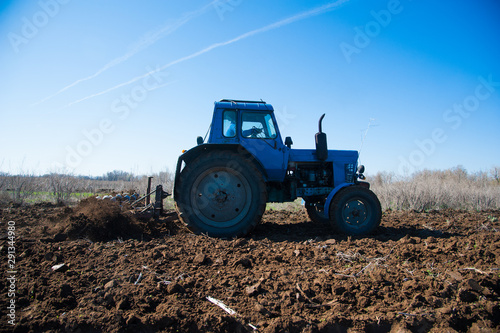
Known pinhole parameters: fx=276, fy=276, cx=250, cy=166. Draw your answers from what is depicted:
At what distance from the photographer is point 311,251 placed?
11.5ft

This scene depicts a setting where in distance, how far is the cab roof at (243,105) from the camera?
487 cm

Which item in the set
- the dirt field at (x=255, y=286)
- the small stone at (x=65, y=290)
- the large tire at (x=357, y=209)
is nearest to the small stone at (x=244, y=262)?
the dirt field at (x=255, y=286)

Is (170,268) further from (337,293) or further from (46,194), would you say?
(46,194)

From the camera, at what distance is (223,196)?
4.49 meters

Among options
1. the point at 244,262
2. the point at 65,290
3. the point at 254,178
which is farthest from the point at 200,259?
the point at 254,178

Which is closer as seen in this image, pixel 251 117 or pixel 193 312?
pixel 193 312

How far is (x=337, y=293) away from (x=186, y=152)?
9.88 feet

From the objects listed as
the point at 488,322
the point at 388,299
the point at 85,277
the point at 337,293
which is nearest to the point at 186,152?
the point at 85,277

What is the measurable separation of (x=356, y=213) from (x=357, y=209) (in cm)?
7

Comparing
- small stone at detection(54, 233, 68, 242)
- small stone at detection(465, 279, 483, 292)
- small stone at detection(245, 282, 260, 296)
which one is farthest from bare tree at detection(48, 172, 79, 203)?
small stone at detection(465, 279, 483, 292)

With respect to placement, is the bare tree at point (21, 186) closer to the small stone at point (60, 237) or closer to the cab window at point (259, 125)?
the small stone at point (60, 237)

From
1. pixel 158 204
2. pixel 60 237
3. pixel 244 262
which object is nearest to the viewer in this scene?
pixel 244 262

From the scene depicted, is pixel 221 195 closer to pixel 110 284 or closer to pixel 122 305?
pixel 110 284

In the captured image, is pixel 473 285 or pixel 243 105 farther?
pixel 243 105
